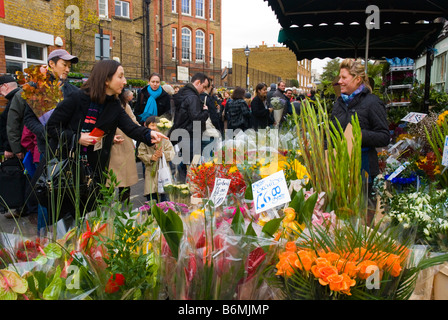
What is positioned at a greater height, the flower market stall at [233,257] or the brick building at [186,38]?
the brick building at [186,38]

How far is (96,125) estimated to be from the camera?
3051mm

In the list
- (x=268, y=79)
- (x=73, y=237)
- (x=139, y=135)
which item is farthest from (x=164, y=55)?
(x=73, y=237)

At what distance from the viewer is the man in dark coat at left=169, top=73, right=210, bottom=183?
5547 millimetres

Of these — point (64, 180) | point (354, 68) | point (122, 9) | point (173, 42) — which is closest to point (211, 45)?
point (173, 42)

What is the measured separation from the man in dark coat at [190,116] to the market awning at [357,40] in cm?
150

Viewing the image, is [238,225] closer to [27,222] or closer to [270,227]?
[270,227]

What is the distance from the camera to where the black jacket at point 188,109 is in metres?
5.54

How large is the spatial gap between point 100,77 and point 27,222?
1.65 metres

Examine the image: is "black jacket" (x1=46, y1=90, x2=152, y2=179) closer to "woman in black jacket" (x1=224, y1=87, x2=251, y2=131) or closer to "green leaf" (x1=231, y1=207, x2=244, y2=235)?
"green leaf" (x1=231, y1=207, x2=244, y2=235)

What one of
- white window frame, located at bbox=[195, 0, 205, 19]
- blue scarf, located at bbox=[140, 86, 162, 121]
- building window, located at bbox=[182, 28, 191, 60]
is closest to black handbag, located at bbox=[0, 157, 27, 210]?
blue scarf, located at bbox=[140, 86, 162, 121]

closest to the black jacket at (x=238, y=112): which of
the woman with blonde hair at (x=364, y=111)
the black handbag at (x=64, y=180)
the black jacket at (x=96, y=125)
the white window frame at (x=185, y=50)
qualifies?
the woman with blonde hair at (x=364, y=111)

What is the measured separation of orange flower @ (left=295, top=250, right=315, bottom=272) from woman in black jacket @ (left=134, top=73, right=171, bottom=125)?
5.93 meters

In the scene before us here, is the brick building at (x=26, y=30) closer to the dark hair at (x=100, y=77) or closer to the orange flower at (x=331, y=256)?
the dark hair at (x=100, y=77)
